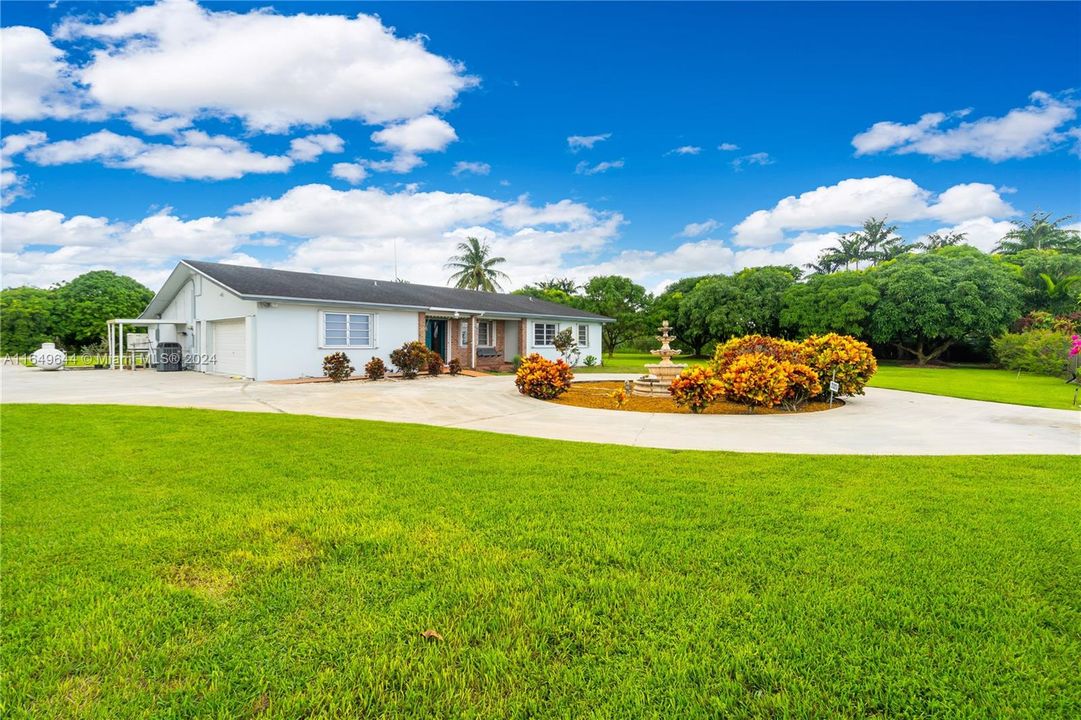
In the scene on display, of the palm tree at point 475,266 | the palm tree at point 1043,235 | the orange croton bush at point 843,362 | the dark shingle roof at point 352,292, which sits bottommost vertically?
the orange croton bush at point 843,362

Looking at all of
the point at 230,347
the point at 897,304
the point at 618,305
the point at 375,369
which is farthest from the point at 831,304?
the point at 230,347

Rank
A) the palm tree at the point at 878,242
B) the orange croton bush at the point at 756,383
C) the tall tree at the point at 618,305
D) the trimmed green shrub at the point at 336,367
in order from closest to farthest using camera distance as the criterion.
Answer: the orange croton bush at the point at 756,383
the trimmed green shrub at the point at 336,367
the tall tree at the point at 618,305
the palm tree at the point at 878,242

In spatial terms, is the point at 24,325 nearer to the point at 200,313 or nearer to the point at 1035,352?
the point at 200,313

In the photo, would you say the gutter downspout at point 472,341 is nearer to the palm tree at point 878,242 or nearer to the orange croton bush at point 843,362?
the orange croton bush at point 843,362

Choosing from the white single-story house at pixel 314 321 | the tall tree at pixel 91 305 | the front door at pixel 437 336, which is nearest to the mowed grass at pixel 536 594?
the white single-story house at pixel 314 321

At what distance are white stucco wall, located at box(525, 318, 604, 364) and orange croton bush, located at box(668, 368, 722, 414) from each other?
1215cm

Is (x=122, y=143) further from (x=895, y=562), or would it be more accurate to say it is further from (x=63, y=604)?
(x=895, y=562)

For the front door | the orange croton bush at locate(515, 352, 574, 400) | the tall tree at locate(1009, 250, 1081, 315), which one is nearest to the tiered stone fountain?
the orange croton bush at locate(515, 352, 574, 400)

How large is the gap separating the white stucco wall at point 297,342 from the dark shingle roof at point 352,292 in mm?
543

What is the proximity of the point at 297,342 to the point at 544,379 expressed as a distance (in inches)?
360

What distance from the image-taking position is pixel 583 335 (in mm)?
27156

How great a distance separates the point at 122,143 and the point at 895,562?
79.0ft

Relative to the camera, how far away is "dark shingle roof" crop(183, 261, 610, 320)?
16.3 meters

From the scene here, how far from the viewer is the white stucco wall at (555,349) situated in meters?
24.1
